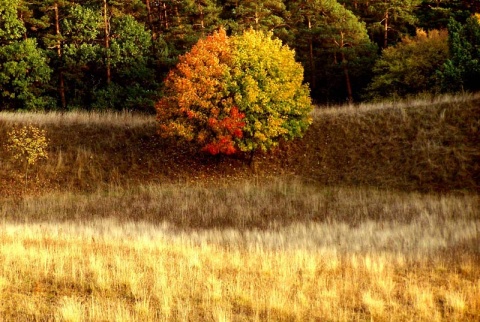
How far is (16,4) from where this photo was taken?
39219 mm

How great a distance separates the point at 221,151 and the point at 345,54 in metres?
20.0

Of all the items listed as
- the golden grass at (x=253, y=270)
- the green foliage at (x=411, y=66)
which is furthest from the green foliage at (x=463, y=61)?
the golden grass at (x=253, y=270)

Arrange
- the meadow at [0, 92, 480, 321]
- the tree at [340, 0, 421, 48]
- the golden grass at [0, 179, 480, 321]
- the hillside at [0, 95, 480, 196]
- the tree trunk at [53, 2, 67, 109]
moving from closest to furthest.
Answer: the golden grass at [0, 179, 480, 321]
the meadow at [0, 92, 480, 321]
the hillside at [0, 95, 480, 196]
the tree trunk at [53, 2, 67, 109]
the tree at [340, 0, 421, 48]

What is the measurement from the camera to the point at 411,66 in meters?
38.1

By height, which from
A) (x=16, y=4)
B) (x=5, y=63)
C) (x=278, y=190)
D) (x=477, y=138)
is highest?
(x=16, y=4)

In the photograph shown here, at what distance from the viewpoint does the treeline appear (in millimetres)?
37969

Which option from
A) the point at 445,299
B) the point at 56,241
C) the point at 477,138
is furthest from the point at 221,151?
the point at 445,299

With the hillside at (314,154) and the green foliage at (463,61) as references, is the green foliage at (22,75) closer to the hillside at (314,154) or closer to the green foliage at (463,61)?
the hillside at (314,154)

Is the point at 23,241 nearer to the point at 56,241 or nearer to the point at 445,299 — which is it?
the point at 56,241

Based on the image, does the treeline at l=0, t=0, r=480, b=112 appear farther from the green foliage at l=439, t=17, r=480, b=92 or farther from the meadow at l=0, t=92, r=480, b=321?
the meadow at l=0, t=92, r=480, b=321

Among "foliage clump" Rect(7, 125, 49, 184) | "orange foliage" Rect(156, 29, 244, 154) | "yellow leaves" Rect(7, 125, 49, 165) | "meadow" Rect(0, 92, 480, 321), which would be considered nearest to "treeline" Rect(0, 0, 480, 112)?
"meadow" Rect(0, 92, 480, 321)

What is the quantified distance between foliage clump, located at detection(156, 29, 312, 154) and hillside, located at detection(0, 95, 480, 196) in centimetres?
184

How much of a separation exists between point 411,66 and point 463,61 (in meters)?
4.44

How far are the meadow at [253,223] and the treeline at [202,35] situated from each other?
247 inches
